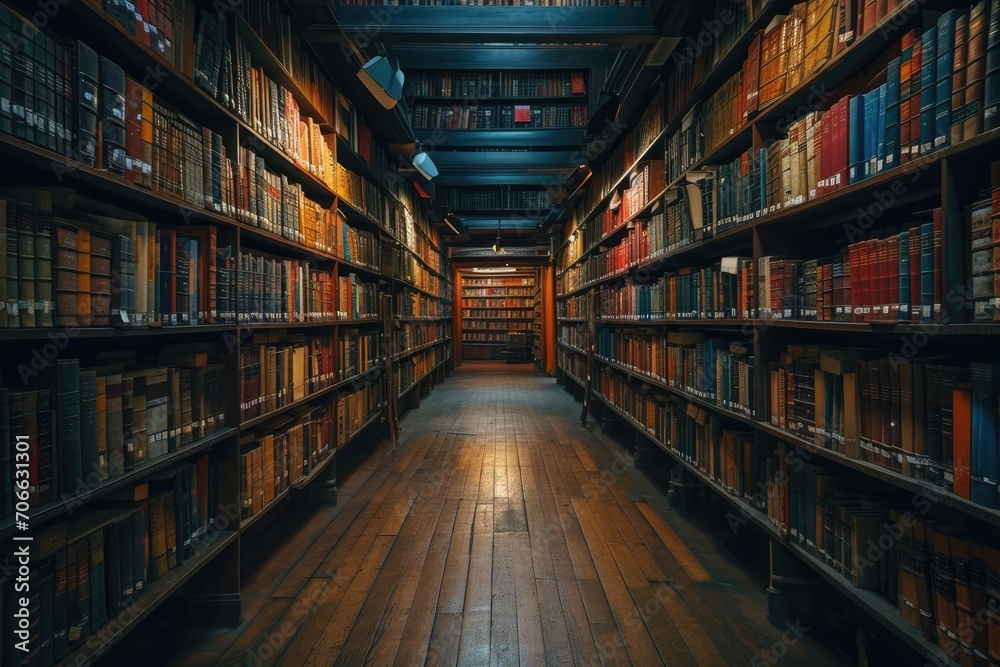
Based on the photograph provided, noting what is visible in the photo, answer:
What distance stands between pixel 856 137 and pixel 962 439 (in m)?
0.88

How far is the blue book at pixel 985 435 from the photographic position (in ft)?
3.63

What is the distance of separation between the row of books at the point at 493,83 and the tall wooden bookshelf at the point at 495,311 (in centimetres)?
881

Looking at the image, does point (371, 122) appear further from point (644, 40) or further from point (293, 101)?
point (644, 40)

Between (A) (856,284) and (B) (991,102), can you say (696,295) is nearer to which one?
(A) (856,284)

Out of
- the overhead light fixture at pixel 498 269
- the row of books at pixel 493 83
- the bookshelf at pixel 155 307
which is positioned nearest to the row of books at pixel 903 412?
the bookshelf at pixel 155 307

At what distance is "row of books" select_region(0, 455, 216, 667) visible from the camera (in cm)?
118

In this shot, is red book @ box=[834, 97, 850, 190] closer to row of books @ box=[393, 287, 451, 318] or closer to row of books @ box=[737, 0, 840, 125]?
row of books @ box=[737, 0, 840, 125]

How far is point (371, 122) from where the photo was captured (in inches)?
173

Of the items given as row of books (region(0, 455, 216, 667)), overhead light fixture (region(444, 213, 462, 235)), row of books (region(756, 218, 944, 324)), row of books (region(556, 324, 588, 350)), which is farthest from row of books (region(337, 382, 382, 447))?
overhead light fixture (region(444, 213, 462, 235))

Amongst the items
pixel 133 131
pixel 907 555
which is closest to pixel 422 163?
pixel 133 131

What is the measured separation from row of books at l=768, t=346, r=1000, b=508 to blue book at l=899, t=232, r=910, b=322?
131 millimetres

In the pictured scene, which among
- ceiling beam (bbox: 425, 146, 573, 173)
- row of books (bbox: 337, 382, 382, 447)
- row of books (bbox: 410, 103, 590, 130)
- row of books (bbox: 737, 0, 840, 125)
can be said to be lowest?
row of books (bbox: 337, 382, 382, 447)

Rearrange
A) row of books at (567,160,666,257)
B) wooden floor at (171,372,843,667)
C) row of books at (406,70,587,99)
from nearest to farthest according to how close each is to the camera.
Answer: wooden floor at (171,372,843,667)
row of books at (567,160,666,257)
row of books at (406,70,587,99)

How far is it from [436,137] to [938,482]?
5544 millimetres
